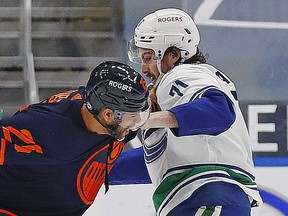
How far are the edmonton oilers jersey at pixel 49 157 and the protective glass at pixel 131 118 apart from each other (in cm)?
7

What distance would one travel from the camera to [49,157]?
5.08 ft

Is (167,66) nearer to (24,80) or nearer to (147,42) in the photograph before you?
(147,42)

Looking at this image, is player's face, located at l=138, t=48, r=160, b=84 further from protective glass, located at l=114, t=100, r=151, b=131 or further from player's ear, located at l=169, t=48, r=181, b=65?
protective glass, located at l=114, t=100, r=151, b=131

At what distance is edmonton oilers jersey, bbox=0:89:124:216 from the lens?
1.52m

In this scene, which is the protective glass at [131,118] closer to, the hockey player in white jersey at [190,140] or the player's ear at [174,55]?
the hockey player in white jersey at [190,140]

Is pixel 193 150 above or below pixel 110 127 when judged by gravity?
below

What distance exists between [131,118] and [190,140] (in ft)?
0.98

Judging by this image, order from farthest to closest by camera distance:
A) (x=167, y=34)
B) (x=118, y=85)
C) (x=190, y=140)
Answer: (x=167, y=34)
(x=190, y=140)
(x=118, y=85)

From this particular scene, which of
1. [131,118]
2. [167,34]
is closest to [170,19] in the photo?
[167,34]

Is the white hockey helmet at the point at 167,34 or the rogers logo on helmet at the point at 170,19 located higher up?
the rogers logo on helmet at the point at 170,19

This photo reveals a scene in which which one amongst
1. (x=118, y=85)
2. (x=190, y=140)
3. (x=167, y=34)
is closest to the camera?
(x=118, y=85)

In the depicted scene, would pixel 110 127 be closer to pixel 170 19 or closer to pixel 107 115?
pixel 107 115

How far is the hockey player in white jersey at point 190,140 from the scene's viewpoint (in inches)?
68.3

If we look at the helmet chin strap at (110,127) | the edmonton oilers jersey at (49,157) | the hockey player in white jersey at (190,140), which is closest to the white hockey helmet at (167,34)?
the hockey player in white jersey at (190,140)
